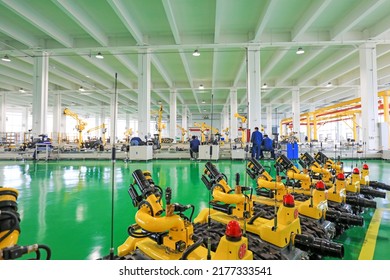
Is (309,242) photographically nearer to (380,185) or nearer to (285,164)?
(285,164)

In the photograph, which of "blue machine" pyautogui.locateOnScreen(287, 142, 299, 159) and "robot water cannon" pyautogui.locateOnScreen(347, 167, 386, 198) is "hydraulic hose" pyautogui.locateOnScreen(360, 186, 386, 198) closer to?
"robot water cannon" pyautogui.locateOnScreen(347, 167, 386, 198)

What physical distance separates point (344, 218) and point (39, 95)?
490 inches

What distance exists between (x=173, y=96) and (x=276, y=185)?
14824 mm

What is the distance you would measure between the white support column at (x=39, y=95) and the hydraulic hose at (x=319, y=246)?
38.7ft

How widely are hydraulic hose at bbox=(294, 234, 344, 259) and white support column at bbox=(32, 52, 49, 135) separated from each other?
465 inches

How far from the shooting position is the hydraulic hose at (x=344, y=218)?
2.13 meters

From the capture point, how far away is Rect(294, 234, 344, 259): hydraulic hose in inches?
61.1

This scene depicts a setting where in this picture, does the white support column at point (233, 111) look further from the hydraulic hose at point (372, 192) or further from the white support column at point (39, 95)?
the hydraulic hose at point (372, 192)

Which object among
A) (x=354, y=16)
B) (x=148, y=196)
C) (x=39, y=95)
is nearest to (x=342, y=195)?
(x=148, y=196)

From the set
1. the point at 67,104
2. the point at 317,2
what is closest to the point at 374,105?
the point at 317,2

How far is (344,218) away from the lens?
2180 mm

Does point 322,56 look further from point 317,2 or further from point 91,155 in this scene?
point 91,155

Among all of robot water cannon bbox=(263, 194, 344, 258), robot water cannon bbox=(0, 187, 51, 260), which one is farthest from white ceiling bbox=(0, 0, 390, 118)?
robot water cannon bbox=(0, 187, 51, 260)

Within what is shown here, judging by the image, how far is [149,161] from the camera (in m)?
9.87
